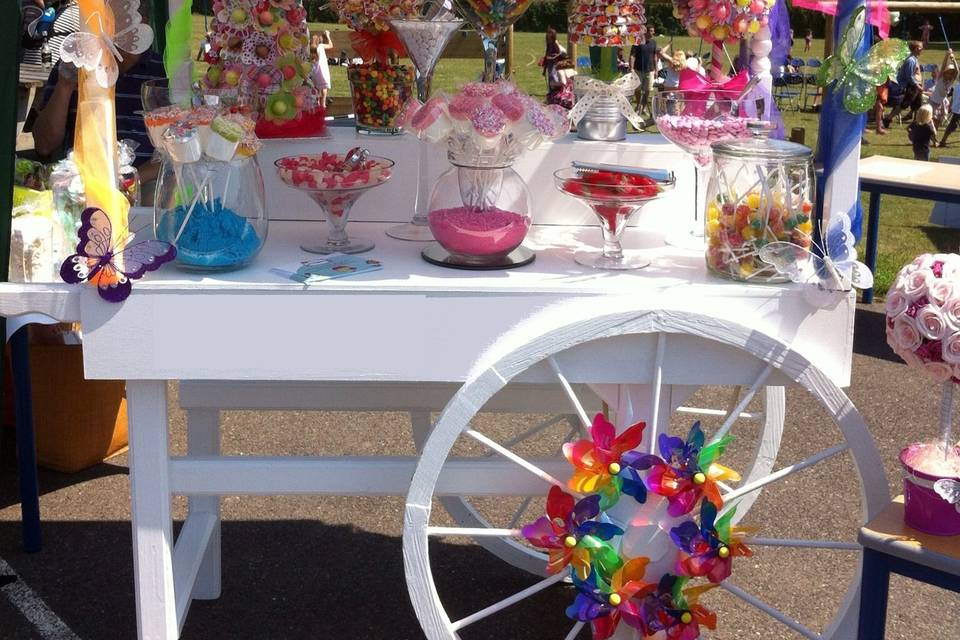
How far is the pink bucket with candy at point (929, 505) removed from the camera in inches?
64.4

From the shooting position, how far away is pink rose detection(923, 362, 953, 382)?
5.38 feet

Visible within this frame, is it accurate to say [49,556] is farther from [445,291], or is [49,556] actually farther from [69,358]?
[445,291]

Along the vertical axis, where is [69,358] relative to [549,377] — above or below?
below

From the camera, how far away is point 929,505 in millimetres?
1643

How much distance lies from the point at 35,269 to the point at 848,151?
1.66 metres

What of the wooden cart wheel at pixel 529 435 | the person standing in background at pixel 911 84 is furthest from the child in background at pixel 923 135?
the wooden cart wheel at pixel 529 435

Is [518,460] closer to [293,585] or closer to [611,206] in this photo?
[611,206]

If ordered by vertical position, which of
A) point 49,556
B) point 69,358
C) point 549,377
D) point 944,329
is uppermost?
point 944,329

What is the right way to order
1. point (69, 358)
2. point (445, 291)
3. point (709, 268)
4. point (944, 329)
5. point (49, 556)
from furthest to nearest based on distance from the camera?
point (69, 358), point (49, 556), point (709, 268), point (445, 291), point (944, 329)

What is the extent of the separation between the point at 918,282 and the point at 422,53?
1.05 meters

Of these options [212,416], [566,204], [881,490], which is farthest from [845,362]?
[212,416]

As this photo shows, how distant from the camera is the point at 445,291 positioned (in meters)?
1.78

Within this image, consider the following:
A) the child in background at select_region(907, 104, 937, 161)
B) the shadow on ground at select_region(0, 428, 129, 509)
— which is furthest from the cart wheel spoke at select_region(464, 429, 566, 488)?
the child in background at select_region(907, 104, 937, 161)

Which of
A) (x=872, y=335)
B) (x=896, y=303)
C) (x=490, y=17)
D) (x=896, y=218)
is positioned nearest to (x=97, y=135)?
(x=490, y=17)
